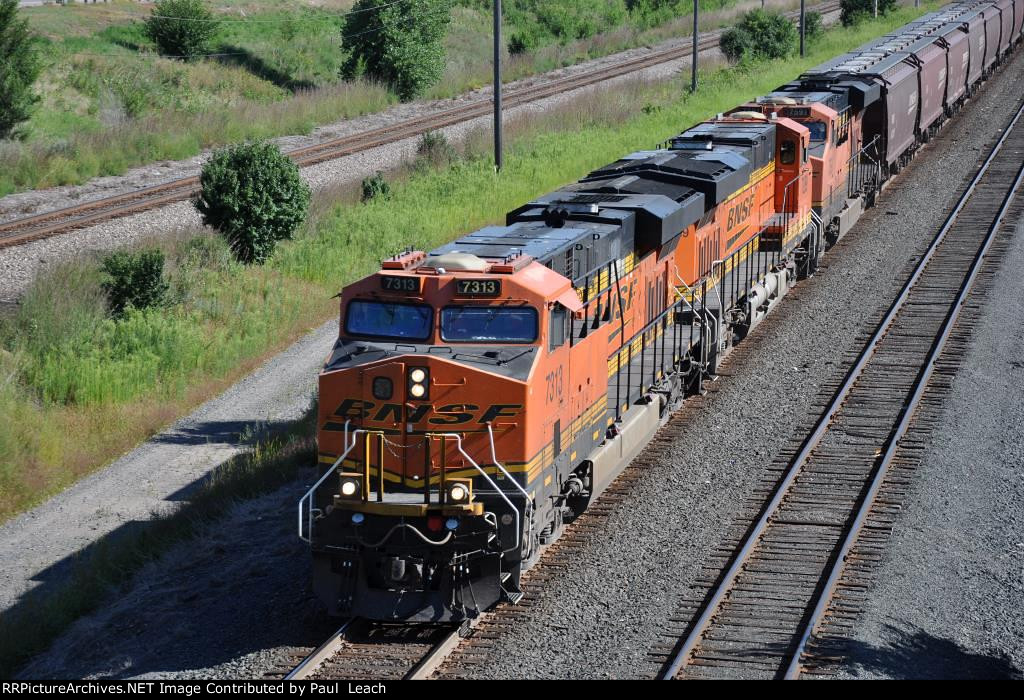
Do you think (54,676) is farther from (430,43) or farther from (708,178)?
(430,43)

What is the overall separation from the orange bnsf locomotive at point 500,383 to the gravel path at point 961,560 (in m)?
3.53

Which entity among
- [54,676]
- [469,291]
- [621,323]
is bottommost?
[54,676]

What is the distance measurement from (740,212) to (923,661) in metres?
11.7

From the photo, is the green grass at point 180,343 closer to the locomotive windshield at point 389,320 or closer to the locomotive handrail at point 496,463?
the locomotive windshield at point 389,320

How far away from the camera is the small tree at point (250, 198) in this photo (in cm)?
2619

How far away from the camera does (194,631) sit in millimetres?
12055

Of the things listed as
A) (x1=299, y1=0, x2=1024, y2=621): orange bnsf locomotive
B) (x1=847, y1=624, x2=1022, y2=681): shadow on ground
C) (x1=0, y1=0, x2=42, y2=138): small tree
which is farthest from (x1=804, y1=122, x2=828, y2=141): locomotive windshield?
(x1=0, y1=0, x2=42, y2=138): small tree

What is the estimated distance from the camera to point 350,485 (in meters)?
11.5

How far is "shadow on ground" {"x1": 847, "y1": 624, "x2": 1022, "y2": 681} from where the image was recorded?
10.9m

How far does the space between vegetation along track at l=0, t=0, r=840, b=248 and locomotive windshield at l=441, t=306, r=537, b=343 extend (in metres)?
18.0

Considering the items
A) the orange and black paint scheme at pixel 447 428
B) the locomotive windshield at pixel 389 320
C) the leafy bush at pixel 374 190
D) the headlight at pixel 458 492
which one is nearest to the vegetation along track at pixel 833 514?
the orange and black paint scheme at pixel 447 428

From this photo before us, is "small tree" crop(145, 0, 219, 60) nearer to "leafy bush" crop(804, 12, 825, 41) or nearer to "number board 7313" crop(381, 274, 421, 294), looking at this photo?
"leafy bush" crop(804, 12, 825, 41)
